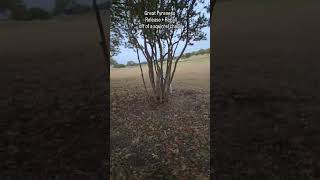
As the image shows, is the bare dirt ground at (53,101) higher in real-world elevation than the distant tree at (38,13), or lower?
lower

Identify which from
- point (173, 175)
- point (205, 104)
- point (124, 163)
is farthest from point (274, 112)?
point (124, 163)

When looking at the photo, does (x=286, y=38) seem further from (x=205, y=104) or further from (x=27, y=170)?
(x=27, y=170)

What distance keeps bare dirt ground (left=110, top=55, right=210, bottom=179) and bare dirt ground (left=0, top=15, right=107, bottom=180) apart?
175 mm

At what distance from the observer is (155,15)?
402cm

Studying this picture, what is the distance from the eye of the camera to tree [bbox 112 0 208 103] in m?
4.02

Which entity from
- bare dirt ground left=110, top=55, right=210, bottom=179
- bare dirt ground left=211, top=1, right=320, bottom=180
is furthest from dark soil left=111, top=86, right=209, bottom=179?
bare dirt ground left=211, top=1, right=320, bottom=180

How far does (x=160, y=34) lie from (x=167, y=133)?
656mm

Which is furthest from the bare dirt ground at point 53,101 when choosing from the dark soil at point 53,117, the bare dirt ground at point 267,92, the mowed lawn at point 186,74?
the bare dirt ground at point 267,92

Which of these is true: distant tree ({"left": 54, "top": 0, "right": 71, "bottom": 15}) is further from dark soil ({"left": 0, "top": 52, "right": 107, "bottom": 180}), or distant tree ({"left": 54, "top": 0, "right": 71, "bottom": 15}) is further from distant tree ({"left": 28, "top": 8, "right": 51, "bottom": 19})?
dark soil ({"left": 0, "top": 52, "right": 107, "bottom": 180})

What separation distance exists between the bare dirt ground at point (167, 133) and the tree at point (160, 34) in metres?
0.08

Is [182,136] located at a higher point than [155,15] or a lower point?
lower

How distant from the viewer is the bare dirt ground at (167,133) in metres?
4.07

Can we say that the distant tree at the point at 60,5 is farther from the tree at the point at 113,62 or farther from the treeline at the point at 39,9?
the tree at the point at 113,62

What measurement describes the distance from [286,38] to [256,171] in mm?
910
